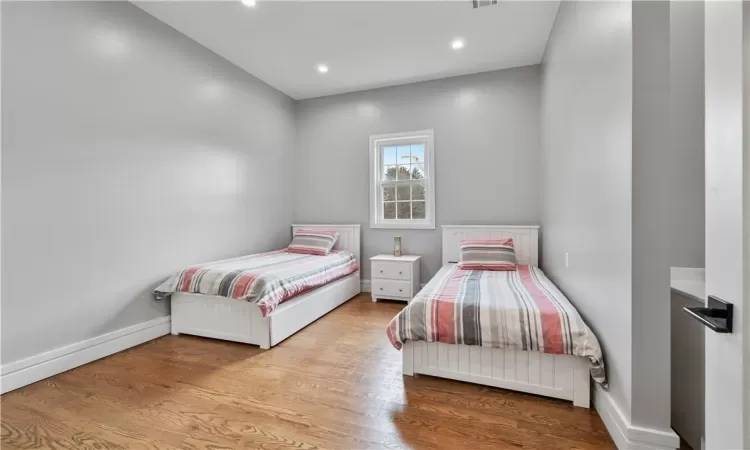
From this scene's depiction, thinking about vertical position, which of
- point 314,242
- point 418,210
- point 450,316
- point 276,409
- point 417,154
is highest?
point 417,154

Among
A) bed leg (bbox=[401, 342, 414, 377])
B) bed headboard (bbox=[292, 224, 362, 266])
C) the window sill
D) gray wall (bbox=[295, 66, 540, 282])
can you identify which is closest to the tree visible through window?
the window sill

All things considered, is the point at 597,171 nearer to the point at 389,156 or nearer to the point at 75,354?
the point at 389,156

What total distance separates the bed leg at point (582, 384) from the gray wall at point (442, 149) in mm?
2212

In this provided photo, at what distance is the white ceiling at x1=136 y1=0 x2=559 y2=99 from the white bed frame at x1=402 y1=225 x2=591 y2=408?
2655 mm

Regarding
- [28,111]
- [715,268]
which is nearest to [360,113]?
[28,111]

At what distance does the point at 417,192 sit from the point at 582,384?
284 centimetres

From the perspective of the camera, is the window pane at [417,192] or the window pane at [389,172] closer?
the window pane at [417,192]

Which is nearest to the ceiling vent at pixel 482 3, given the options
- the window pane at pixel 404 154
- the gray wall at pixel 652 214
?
the gray wall at pixel 652 214

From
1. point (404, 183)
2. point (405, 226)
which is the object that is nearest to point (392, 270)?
point (405, 226)

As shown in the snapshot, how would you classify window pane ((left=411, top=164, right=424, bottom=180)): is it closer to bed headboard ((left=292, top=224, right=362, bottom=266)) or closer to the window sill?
the window sill

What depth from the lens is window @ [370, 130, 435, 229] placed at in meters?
3.98

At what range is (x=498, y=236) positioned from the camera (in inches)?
142

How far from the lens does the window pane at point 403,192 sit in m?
4.14

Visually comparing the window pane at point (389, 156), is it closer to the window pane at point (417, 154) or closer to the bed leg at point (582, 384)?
the window pane at point (417, 154)
